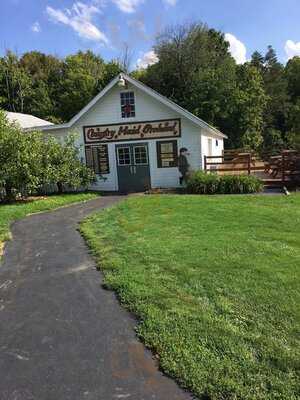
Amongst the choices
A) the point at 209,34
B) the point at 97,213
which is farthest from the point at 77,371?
the point at 209,34


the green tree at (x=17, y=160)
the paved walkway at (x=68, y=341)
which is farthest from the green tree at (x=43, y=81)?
the paved walkway at (x=68, y=341)

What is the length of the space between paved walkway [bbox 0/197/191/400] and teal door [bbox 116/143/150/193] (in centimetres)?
1083

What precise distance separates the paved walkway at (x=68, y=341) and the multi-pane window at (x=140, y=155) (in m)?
10.9

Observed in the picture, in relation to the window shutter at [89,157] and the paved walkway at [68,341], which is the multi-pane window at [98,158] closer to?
the window shutter at [89,157]

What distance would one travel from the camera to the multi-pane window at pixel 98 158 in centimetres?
1764

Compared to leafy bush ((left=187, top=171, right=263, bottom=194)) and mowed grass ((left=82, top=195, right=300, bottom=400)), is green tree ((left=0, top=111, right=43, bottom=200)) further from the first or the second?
leafy bush ((left=187, top=171, right=263, bottom=194))

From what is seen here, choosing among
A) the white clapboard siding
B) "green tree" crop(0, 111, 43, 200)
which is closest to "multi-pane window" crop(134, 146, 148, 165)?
the white clapboard siding

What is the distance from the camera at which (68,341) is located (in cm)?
393

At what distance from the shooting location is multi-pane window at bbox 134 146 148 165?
17297 millimetres

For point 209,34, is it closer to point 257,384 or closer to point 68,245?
point 68,245

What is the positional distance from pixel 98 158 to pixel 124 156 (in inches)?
48.3

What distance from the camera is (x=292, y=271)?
5.31 metres

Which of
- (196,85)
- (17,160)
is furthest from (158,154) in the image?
(196,85)

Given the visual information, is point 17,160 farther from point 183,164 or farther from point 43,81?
point 43,81
